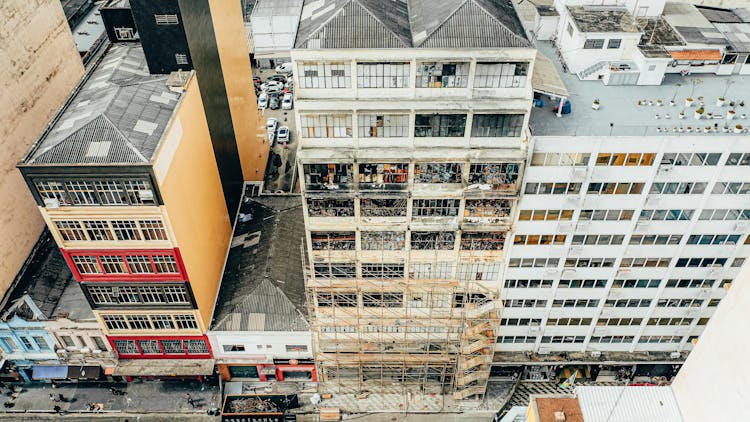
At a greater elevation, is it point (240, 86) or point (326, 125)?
point (326, 125)

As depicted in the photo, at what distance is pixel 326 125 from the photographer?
56750 mm

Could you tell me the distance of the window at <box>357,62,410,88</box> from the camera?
5438 centimetres

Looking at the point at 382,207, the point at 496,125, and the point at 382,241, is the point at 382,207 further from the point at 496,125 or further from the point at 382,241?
the point at 496,125

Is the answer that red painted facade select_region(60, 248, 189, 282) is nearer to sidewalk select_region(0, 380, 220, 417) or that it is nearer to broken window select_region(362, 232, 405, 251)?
sidewalk select_region(0, 380, 220, 417)

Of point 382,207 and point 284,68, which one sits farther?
point 284,68

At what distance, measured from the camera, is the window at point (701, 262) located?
6500cm

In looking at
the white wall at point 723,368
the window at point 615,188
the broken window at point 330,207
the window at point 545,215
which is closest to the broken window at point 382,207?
the broken window at point 330,207

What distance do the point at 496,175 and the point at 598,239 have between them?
14.3 meters

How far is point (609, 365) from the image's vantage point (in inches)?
2968

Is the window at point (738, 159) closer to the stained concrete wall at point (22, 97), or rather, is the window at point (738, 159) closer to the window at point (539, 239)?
the window at point (539, 239)

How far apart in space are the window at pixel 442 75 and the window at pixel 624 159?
14818 mm

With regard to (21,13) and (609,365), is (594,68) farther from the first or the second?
(21,13)

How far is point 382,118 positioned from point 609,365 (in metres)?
44.5

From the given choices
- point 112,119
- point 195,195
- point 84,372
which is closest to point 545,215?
point 195,195
